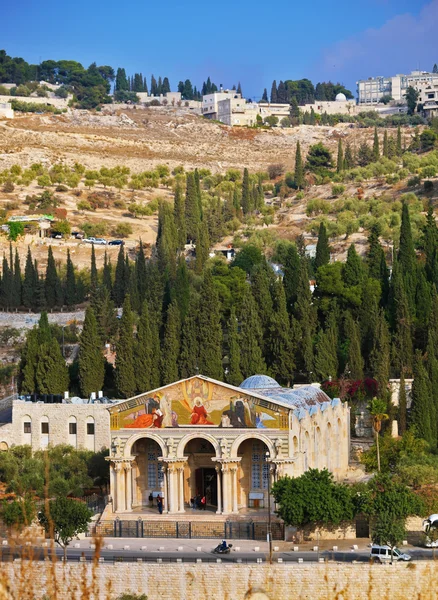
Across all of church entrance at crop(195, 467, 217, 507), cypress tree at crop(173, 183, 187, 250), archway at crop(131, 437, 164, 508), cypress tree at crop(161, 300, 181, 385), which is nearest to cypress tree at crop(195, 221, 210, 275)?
cypress tree at crop(173, 183, 187, 250)

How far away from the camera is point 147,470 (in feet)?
178

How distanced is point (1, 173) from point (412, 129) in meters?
57.3

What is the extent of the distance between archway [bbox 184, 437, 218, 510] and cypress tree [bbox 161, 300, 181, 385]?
30.6 feet

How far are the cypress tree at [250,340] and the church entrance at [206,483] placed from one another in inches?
428

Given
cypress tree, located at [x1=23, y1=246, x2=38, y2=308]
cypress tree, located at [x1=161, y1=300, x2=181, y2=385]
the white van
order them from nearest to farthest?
the white van
cypress tree, located at [x1=161, y1=300, x2=181, y2=385]
cypress tree, located at [x1=23, y1=246, x2=38, y2=308]

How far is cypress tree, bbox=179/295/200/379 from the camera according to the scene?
63438 millimetres

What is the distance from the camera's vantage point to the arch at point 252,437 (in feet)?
166

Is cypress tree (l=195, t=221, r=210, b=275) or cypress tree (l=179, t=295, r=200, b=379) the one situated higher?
cypress tree (l=195, t=221, r=210, b=275)

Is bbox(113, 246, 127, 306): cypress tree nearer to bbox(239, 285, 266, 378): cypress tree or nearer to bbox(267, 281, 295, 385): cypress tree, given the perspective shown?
bbox(239, 285, 266, 378): cypress tree

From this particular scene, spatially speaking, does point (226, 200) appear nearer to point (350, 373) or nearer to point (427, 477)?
point (350, 373)

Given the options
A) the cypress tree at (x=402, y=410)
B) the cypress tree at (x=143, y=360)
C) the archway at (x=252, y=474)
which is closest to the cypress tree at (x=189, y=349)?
the cypress tree at (x=143, y=360)

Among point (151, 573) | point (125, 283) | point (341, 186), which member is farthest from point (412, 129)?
point (151, 573)

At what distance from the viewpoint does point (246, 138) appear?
578 ft

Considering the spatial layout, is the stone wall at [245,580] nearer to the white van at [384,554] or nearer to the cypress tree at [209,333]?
the white van at [384,554]
